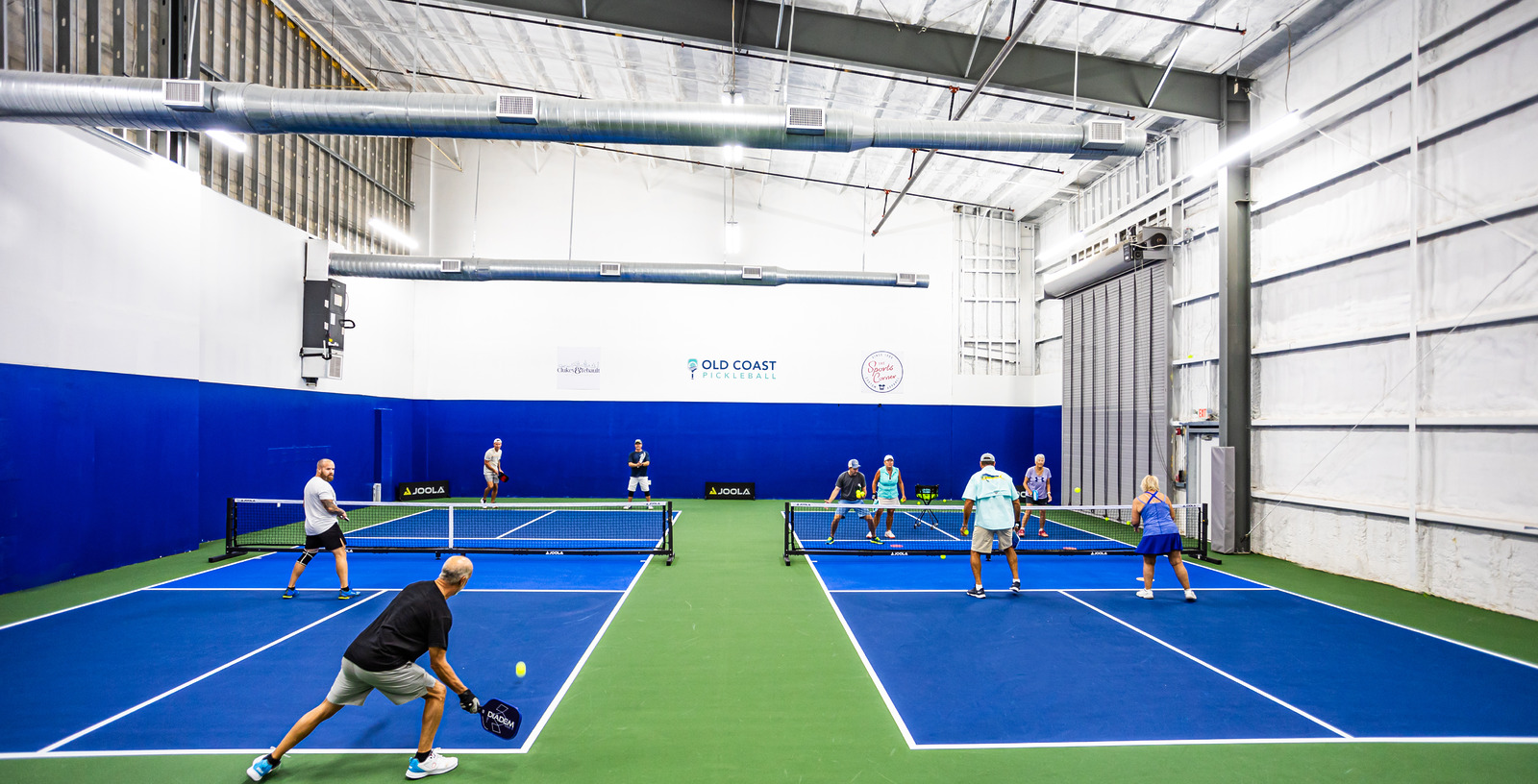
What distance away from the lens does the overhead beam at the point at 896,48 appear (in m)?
11.4

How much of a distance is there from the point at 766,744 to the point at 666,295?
58.0 ft

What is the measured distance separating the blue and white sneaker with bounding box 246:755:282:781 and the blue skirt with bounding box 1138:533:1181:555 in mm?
9772

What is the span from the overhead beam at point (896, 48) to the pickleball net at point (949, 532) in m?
7.63

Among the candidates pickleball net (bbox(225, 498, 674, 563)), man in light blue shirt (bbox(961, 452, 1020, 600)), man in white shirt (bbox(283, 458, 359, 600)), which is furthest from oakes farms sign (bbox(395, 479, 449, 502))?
man in light blue shirt (bbox(961, 452, 1020, 600))

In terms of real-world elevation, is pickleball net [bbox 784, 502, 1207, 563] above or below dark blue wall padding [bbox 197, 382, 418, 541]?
below

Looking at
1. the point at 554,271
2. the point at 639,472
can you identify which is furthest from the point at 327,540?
the point at 639,472

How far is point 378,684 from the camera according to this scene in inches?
176

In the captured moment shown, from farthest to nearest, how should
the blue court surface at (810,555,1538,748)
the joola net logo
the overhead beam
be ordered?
1. the joola net logo
2. the overhead beam
3. the blue court surface at (810,555,1538,748)

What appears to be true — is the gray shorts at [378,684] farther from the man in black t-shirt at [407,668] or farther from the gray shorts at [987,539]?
the gray shorts at [987,539]

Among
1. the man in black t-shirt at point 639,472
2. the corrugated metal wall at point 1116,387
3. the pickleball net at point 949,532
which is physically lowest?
the pickleball net at point 949,532

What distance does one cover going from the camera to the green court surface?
185 inches

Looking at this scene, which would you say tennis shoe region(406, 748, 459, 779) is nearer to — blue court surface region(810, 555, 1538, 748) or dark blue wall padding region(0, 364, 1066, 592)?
blue court surface region(810, 555, 1538, 748)

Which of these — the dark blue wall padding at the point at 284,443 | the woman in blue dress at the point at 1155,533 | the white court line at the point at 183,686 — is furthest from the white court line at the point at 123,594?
the woman in blue dress at the point at 1155,533

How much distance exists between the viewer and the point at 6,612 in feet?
26.9
